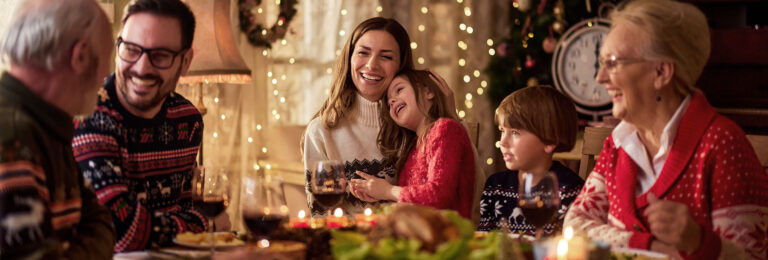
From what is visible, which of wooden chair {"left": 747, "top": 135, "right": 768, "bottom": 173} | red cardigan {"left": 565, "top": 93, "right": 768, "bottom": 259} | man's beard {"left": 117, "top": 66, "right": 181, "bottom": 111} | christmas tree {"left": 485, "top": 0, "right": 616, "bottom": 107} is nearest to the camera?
red cardigan {"left": 565, "top": 93, "right": 768, "bottom": 259}

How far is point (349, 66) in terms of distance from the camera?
2738mm

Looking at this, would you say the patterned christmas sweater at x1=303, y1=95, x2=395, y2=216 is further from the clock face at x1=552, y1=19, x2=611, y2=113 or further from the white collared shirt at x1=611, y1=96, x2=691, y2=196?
the clock face at x1=552, y1=19, x2=611, y2=113

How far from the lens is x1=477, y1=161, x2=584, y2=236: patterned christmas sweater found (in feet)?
7.17

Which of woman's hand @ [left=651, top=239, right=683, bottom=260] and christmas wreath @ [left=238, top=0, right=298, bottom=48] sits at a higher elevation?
christmas wreath @ [left=238, top=0, right=298, bottom=48]

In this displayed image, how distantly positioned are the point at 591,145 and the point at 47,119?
1.62m

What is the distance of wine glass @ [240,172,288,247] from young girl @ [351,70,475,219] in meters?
0.78

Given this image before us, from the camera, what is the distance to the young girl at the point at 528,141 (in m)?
2.28

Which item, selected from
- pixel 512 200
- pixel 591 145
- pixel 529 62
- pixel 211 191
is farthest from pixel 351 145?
pixel 529 62

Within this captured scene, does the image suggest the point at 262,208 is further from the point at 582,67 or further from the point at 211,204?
the point at 582,67

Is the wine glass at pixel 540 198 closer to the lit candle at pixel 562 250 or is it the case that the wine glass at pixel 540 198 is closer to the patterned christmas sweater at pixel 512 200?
the lit candle at pixel 562 250

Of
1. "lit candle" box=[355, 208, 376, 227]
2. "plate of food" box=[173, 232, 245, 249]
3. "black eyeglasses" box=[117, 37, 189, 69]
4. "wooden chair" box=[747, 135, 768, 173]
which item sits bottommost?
"plate of food" box=[173, 232, 245, 249]

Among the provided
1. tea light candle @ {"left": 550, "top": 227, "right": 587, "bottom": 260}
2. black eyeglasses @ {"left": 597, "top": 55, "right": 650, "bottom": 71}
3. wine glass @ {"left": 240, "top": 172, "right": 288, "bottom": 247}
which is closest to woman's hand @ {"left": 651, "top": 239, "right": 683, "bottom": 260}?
black eyeglasses @ {"left": 597, "top": 55, "right": 650, "bottom": 71}

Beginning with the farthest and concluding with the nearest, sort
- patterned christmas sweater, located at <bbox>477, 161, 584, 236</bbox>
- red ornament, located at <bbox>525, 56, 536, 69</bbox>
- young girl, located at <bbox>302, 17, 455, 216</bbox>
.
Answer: red ornament, located at <bbox>525, 56, 536, 69</bbox>
young girl, located at <bbox>302, 17, 455, 216</bbox>
patterned christmas sweater, located at <bbox>477, 161, 584, 236</bbox>

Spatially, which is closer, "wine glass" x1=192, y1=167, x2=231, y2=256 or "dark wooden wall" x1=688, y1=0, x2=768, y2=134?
"wine glass" x1=192, y1=167, x2=231, y2=256
